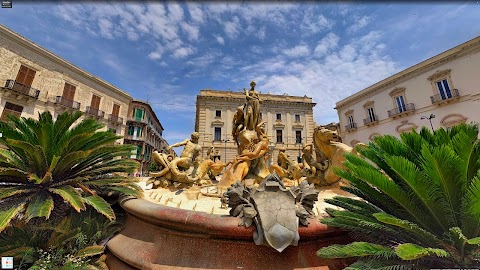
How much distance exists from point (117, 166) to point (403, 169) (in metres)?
6.25

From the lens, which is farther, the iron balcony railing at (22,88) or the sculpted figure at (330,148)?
the iron balcony railing at (22,88)

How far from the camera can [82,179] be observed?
4816 millimetres

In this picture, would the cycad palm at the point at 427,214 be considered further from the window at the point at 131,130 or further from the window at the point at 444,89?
the window at the point at 131,130

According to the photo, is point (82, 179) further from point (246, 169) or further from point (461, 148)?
point (461, 148)

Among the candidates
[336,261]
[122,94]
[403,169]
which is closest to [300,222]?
[336,261]

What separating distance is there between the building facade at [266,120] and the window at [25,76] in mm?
16513

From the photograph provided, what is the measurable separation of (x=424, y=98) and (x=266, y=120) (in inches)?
694

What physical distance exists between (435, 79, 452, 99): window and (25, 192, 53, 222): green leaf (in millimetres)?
27888

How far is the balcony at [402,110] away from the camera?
840 inches

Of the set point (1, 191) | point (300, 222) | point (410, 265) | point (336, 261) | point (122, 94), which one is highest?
point (122, 94)

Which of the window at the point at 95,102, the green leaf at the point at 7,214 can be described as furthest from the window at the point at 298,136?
the green leaf at the point at 7,214

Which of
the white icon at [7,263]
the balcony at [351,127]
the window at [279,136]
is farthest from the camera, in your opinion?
the window at [279,136]

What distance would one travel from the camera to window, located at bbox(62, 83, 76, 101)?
1903 centimetres

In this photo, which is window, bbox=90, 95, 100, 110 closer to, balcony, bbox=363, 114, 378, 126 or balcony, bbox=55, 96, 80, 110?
balcony, bbox=55, 96, 80, 110
